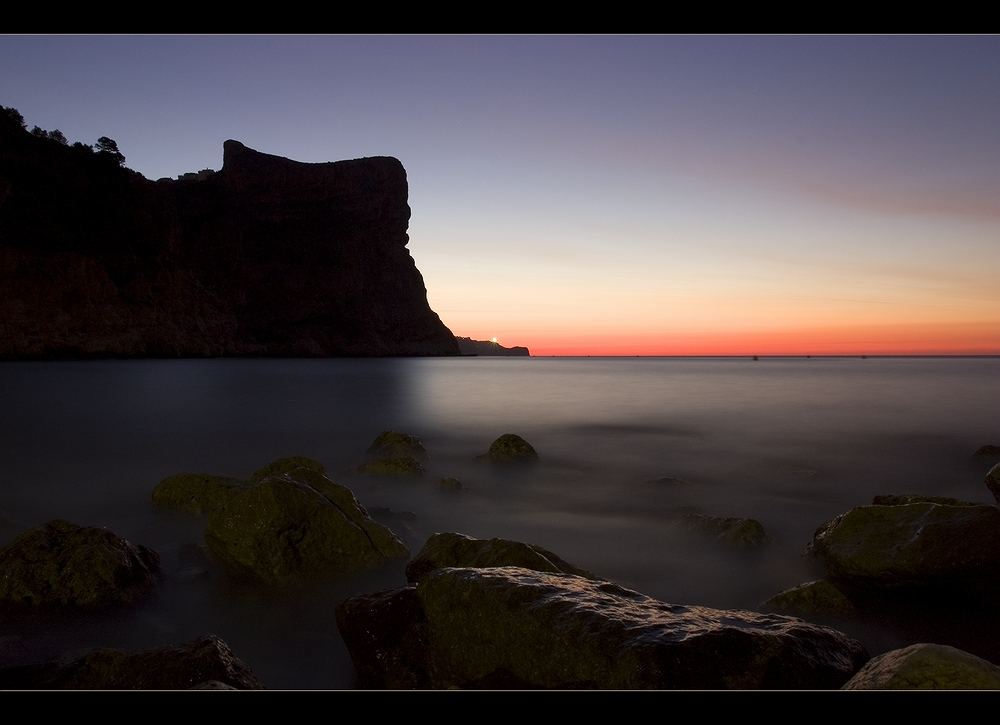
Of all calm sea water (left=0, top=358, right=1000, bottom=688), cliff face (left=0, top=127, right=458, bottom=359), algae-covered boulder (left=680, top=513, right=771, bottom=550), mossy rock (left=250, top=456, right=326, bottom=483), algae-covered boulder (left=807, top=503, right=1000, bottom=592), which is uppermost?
cliff face (left=0, top=127, right=458, bottom=359)

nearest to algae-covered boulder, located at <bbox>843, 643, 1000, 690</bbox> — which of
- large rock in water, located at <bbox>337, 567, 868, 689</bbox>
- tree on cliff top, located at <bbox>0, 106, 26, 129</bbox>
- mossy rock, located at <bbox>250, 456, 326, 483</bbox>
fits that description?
large rock in water, located at <bbox>337, 567, 868, 689</bbox>

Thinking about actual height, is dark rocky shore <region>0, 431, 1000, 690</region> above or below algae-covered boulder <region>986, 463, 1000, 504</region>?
below

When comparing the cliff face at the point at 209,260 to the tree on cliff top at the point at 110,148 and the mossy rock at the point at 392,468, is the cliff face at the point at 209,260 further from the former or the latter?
the mossy rock at the point at 392,468

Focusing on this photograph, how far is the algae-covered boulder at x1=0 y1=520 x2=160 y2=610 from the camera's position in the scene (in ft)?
12.4

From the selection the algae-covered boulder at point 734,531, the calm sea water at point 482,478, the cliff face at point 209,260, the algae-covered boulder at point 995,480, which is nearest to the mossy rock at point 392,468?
the calm sea water at point 482,478

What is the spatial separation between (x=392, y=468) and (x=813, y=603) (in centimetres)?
582

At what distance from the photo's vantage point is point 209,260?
73062mm

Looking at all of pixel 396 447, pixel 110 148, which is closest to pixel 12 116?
pixel 110 148

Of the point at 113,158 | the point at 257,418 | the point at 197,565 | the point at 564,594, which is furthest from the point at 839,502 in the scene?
the point at 113,158

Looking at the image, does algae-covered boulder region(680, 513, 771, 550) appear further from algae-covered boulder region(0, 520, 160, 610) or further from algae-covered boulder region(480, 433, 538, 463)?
algae-covered boulder region(0, 520, 160, 610)

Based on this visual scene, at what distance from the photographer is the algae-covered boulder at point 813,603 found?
3.90 metres

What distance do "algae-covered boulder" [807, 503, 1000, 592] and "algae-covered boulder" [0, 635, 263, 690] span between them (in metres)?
4.23

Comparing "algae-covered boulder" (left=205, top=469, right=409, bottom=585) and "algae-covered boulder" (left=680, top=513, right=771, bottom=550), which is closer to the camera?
"algae-covered boulder" (left=205, top=469, right=409, bottom=585)

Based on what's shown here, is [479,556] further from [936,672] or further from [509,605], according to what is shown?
[936,672]
